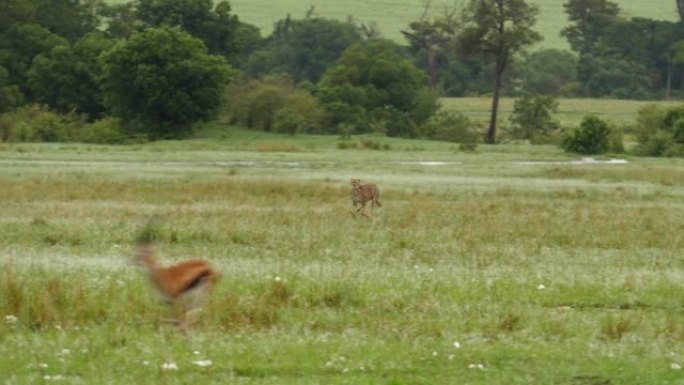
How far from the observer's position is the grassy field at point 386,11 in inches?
6732

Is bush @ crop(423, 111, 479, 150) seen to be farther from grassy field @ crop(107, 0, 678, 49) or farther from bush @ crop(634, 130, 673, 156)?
grassy field @ crop(107, 0, 678, 49)

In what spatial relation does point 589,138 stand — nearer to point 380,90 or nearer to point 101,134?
point 101,134

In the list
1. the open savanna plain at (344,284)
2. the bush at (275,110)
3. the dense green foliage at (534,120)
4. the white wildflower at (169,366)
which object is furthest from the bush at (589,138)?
the white wildflower at (169,366)

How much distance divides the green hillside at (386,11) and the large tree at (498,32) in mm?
72926

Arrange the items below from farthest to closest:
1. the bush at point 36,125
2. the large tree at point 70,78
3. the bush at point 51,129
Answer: the large tree at point 70,78 → the bush at point 51,129 → the bush at point 36,125

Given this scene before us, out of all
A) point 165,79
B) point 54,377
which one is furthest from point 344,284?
point 165,79

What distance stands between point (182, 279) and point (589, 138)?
59623 mm

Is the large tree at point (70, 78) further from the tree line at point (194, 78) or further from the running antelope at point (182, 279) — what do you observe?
the running antelope at point (182, 279)

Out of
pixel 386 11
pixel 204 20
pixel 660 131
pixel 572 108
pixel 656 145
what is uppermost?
pixel 386 11

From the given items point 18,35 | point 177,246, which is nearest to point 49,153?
point 177,246

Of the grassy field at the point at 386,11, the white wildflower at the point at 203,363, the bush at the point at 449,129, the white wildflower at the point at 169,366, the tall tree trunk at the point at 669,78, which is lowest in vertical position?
the bush at the point at 449,129

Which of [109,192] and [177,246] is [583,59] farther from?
[177,246]

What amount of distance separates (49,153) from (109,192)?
73.7ft

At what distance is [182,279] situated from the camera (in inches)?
470
